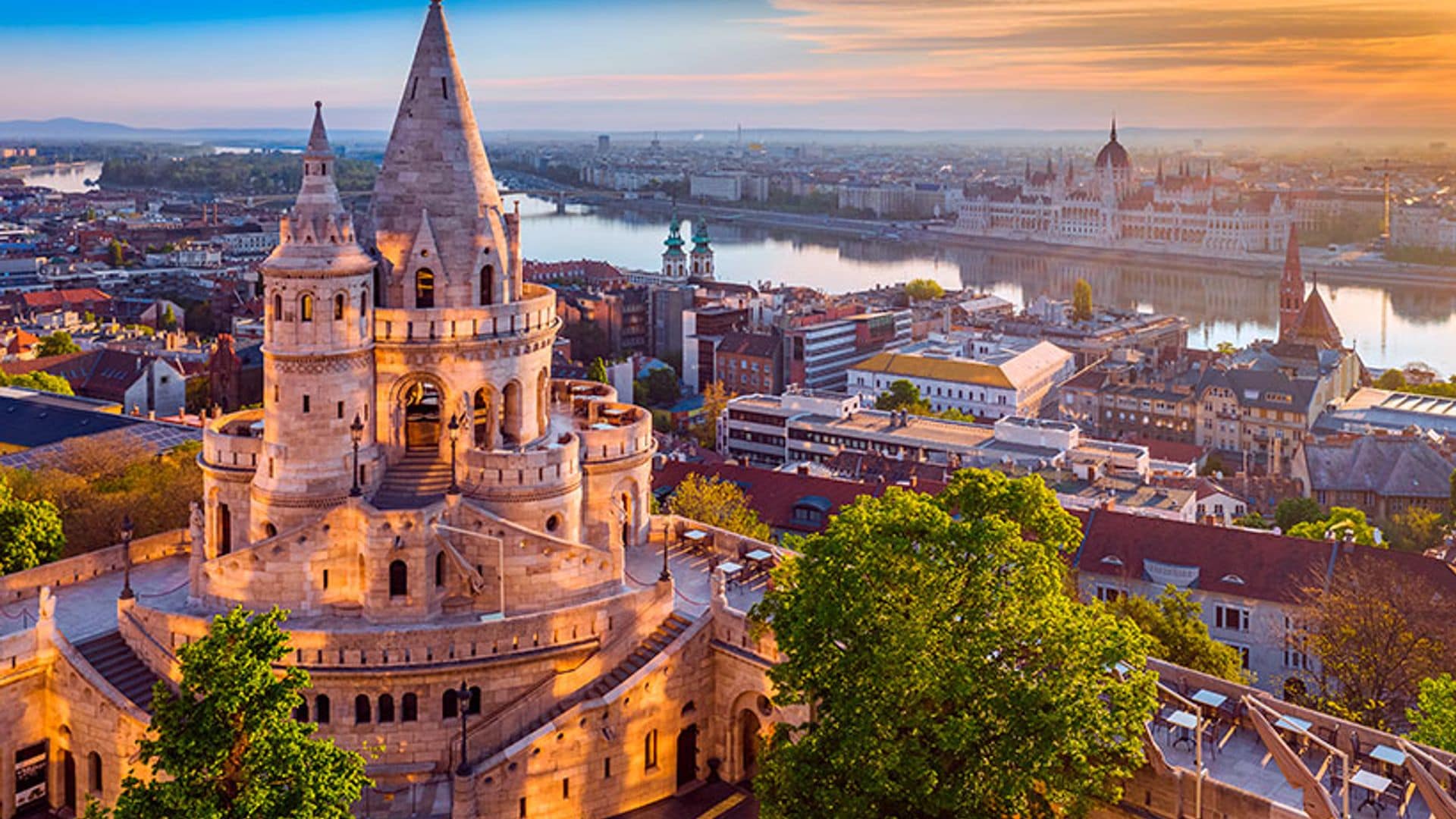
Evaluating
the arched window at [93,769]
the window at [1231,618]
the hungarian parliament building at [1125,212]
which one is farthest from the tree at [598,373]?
the hungarian parliament building at [1125,212]

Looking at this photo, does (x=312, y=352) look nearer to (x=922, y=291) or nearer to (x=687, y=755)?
(x=687, y=755)

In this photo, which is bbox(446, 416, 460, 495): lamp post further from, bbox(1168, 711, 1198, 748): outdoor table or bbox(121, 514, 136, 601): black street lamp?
bbox(1168, 711, 1198, 748): outdoor table

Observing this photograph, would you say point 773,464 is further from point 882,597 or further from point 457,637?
point 882,597

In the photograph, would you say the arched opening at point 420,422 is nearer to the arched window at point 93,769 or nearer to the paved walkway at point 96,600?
the paved walkway at point 96,600

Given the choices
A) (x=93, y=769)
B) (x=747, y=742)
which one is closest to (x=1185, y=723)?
(x=747, y=742)

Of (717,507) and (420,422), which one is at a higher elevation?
(420,422)

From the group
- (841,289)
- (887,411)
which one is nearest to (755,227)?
(841,289)
